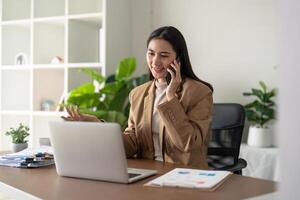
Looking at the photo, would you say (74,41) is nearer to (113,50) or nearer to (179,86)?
(113,50)

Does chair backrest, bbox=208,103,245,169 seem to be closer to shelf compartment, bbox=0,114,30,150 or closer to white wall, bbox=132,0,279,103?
white wall, bbox=132,0,279,103

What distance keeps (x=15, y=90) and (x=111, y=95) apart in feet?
4.92

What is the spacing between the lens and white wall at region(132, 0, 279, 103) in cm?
293

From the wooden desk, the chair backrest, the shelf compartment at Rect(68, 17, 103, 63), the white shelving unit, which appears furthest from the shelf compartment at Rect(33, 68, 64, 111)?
the wooden desk

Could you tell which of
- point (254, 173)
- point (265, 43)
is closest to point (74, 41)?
point (265, 43)

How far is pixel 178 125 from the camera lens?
61.2 inches

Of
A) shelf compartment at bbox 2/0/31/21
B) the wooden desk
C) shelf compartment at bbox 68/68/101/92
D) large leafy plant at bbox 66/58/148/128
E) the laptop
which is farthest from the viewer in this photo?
shelf compartment at bbox 2/0/31/21

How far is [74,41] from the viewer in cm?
374

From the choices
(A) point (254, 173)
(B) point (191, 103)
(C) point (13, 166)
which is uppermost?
(B) point (191, 103)

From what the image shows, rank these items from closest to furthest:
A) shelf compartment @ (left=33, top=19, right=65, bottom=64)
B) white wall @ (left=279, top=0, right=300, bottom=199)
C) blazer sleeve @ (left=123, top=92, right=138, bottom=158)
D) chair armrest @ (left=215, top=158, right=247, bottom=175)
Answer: white wall @ (left=279, top=0, right=300, bottom=199) < blazer sleeve @ (left=123, top=92, right=138, bottom=158) < chair armrest @ (left=215, top=158, right=247, bottom=175) < shelf compartment @ (left=33, top=19, right=65, bottom=64)

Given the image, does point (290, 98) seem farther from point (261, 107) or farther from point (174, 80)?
point (261, 107)

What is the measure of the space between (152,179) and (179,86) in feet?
2.13

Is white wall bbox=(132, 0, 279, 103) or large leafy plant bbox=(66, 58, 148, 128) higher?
white wall bbox=(132, 0, 279, 103)

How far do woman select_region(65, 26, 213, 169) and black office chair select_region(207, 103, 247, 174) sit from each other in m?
0.36
